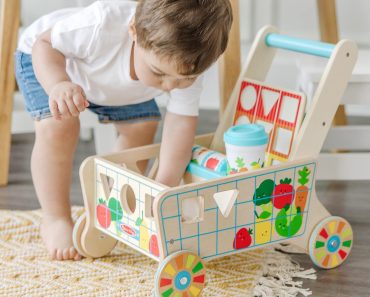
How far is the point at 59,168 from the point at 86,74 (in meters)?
0.17

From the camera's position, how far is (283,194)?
1037 millimetres

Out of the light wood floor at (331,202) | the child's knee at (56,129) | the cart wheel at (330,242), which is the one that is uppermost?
the child's knee at (56,129)

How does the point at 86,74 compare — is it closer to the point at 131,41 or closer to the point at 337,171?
the point at 131,41

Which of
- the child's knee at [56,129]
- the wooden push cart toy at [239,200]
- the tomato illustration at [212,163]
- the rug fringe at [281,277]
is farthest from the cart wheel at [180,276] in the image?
the child's knee at [56,129]

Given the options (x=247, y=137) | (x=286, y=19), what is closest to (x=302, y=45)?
(x=247, y=137)

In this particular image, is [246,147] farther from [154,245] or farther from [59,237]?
[59,237]

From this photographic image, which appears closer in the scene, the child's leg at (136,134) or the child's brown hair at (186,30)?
the child's brown hair at (186,30)

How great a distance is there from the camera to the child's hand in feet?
3.14

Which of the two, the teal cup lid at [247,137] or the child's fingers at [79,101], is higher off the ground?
the child's fingers at [79,101]

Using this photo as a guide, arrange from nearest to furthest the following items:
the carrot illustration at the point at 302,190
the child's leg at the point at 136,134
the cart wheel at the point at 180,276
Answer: the cart wheel at the point at 180,276, the carrot illustration at the point at 302,190, the child's leg at the point at 136,134

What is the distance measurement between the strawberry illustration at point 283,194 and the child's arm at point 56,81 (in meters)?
0.31

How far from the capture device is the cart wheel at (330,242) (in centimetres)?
108

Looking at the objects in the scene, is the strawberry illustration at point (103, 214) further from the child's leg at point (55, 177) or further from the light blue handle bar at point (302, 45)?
the light blue handle bar at point (302, 45)

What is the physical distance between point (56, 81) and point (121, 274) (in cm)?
32
